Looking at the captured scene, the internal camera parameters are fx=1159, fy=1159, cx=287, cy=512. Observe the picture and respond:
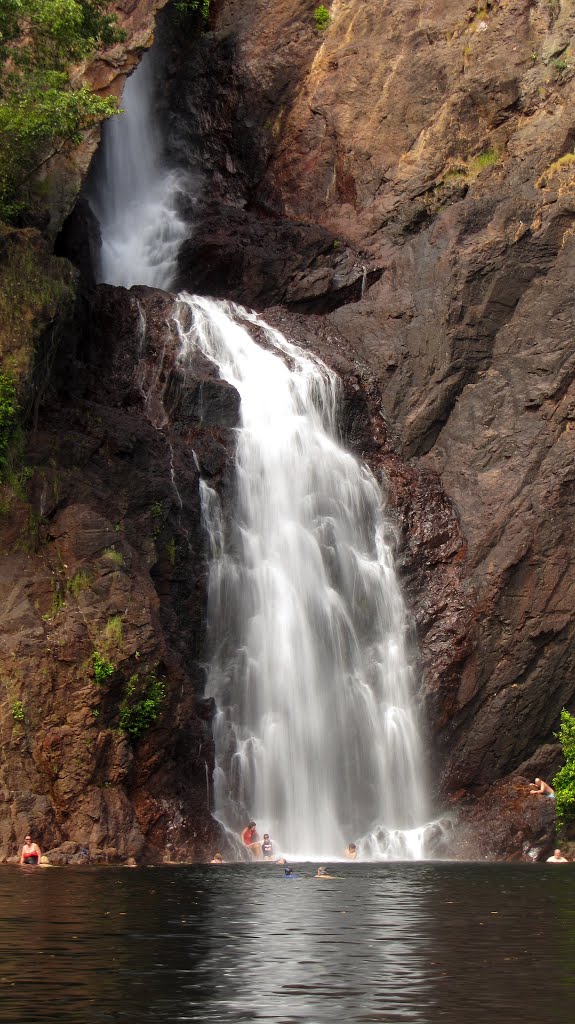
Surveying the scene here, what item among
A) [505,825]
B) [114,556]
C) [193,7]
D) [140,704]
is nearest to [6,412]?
[114,556]

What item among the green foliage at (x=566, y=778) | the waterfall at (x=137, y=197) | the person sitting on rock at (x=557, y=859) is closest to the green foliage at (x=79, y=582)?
the person sitting on rock at (x=557, y=859)

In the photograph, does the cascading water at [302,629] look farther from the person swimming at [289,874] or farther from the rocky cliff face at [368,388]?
the person swimming at [289,874]

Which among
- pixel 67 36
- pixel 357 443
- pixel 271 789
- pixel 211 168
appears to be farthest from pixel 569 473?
pixel 211 168

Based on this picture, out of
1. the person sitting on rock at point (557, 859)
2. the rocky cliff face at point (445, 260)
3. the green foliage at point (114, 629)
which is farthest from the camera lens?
the rocky cliff face at point (445, 260)

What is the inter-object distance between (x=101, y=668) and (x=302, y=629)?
7238mm

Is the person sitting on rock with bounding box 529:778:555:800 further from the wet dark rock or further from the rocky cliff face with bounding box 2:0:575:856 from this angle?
the rocky cliff face with bounding box 2:0:575:856

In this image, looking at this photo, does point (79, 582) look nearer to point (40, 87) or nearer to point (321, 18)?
point (40, 87)

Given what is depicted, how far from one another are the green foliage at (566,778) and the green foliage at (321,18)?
31.5 metres

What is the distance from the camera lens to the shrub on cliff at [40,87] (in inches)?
1203

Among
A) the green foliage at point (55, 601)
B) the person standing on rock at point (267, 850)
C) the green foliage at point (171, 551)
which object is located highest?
the green foliage at point (171, 551)

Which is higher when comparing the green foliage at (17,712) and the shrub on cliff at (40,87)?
the shrub on cliff at (40,87)

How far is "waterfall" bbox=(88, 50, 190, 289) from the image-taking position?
43500mm

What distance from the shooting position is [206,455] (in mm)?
32938

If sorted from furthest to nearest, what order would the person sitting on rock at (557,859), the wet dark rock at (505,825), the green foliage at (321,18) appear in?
the green foliage at (321,18), the wet dark rock at (505,825), the person sitting on rock at (557,859)
